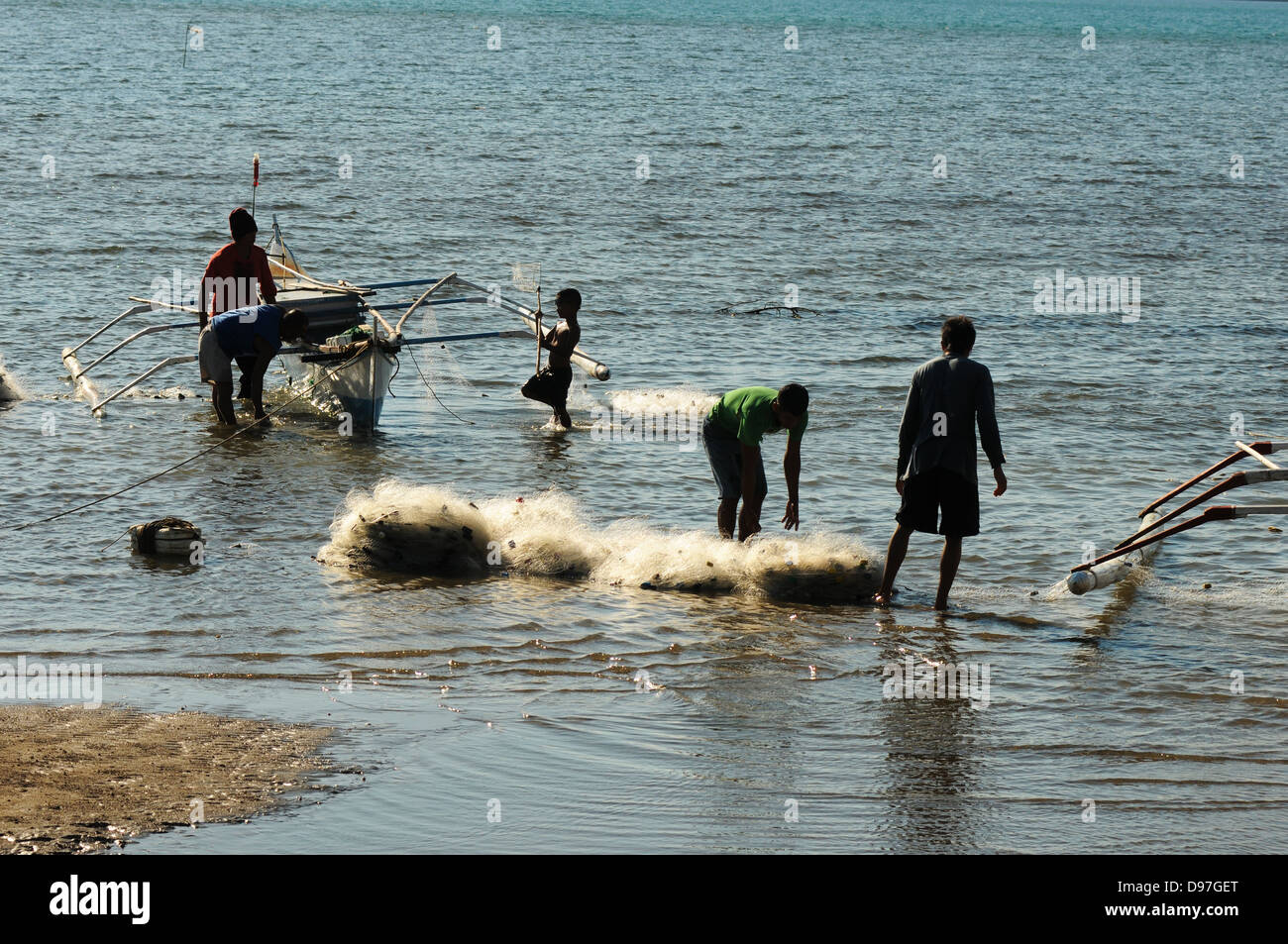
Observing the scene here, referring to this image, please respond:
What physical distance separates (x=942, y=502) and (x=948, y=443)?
34cm

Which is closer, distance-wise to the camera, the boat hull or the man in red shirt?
the man in red shirt

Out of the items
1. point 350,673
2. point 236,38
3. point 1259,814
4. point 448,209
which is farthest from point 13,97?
point 1259,814

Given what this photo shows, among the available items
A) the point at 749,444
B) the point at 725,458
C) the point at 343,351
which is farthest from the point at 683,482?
the point at 343,351

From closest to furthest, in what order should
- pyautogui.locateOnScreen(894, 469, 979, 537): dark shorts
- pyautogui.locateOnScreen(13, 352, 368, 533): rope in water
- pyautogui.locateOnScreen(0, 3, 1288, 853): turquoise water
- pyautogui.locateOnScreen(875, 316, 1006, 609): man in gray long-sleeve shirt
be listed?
pyautogui.locateOnScreen(0, 3, 1288, 853): turquoise water
pyautogui.locateOnScreen(875, 316, 1006, 609): man in gray long-sleeve shirt
pyautogui.locateOnScreen(894, 469, 979, 537): dark shorts
pyautogui.locateOnScreen(13, 352, 368, 533): rope in water

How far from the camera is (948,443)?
820cm

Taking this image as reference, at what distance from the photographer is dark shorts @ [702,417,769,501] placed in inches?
357

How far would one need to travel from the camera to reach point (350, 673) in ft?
23.9

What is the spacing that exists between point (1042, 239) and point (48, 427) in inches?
681

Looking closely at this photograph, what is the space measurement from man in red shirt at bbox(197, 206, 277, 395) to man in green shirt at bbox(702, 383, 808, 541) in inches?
197

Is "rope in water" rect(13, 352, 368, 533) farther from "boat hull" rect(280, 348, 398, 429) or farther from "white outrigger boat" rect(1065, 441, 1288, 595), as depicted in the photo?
"white outrigger boat" rect(1065, 441, 1288, 595)

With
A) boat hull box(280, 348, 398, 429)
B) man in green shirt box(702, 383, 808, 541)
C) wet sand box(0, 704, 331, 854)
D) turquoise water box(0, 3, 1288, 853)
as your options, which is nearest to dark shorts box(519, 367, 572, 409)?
turquoise water box(0, 3, 1288, 853)

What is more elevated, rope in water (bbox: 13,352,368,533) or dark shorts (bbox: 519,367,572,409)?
dark shorts (bbox: 519,367,572,409)

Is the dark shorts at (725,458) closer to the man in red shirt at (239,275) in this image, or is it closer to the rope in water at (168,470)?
the rope in water at (168,470)
